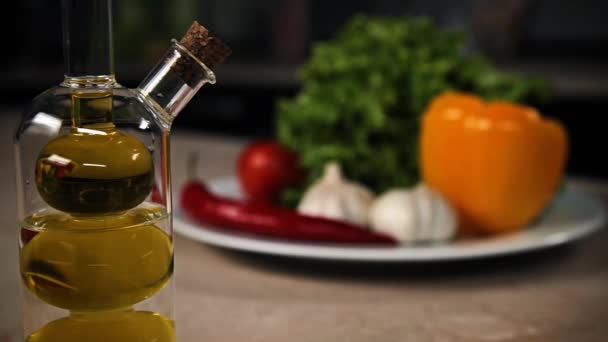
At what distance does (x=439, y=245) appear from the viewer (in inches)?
40.9

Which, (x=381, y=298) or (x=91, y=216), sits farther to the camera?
(x=381, y=298)

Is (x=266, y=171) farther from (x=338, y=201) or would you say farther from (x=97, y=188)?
(x=97, y=188)

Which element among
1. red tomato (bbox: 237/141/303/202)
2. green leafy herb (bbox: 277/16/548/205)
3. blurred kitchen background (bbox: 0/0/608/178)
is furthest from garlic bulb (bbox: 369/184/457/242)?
blurred kitchen background (bbox: 0/0/608/178)

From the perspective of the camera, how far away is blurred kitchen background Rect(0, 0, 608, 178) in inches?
96.6

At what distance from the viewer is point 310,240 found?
1.07m

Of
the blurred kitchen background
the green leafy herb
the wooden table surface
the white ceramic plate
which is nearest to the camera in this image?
the wooden table surface

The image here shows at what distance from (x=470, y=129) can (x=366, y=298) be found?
0.37 metres

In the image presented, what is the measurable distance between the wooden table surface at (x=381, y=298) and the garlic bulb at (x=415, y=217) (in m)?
0.05

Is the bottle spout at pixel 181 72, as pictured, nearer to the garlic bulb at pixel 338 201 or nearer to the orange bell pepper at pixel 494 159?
the garlic bulb at pixel 338 201

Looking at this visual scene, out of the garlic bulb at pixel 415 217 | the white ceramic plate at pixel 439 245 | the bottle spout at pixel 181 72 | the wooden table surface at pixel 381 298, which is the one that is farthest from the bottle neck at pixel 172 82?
the garlic bulb at pixel 415 217

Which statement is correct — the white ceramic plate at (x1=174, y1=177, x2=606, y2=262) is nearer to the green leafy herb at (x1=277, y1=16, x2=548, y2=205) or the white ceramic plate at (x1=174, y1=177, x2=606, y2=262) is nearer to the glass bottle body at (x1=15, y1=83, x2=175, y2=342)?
the green leafy herb at (x1=277, y1=16, x2=548, y2=205)

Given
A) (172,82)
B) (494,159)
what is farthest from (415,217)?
(172,82)

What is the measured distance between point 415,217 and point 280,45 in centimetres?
263

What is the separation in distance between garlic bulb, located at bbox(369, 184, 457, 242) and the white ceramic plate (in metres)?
0.03
